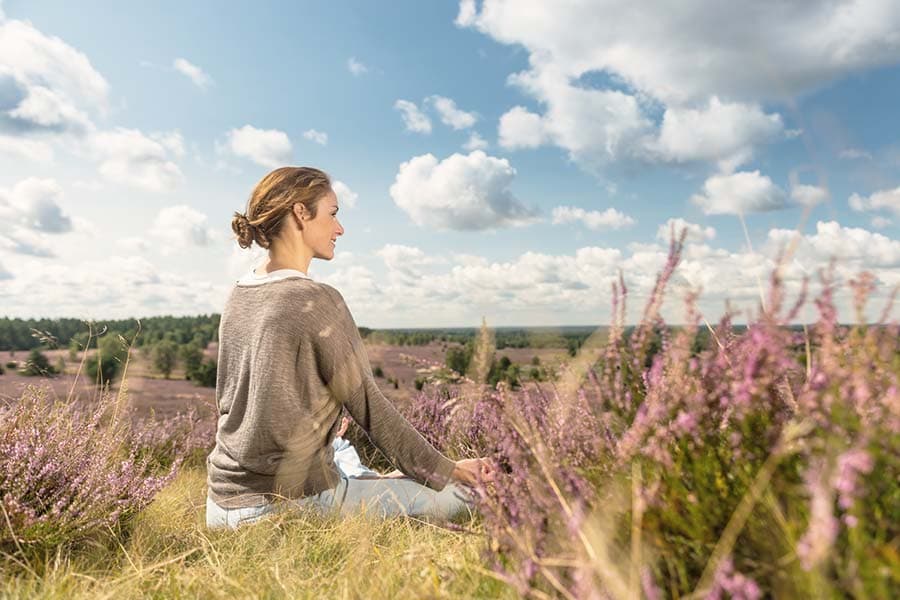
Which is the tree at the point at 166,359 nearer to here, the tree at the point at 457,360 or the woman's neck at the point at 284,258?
the woman's neck at the point at 284,258

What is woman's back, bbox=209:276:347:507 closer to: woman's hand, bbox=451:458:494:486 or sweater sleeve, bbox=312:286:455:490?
sweater sleeve, bbox=312:286:455:490

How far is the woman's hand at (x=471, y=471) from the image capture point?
2.24 m

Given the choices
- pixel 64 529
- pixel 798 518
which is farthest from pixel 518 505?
pixel 64 529

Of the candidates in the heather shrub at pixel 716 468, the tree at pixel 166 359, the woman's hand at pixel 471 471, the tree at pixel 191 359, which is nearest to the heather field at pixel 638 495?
the heather shrub at pixel 716 468

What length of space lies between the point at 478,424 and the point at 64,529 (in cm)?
248

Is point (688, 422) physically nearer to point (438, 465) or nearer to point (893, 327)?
point (893, 327)

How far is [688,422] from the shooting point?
1312 millimetres

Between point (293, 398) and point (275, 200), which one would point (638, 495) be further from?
point (275, 200)

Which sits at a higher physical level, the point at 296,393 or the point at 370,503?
the point at 296,393

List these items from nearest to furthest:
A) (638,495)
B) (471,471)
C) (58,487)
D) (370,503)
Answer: (638,495)
(471,471)
(58,487)
(370,503)

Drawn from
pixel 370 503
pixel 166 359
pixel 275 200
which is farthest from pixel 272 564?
pixel 166 359

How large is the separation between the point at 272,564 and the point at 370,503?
81cm

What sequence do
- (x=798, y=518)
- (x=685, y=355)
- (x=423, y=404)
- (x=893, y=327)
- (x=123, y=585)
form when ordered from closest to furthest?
(x=798, y=518) → (x=893, y=327) → (x=685, y=355) → (x=123, y=585) → (x=423, y=404)

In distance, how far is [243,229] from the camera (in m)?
3.07
